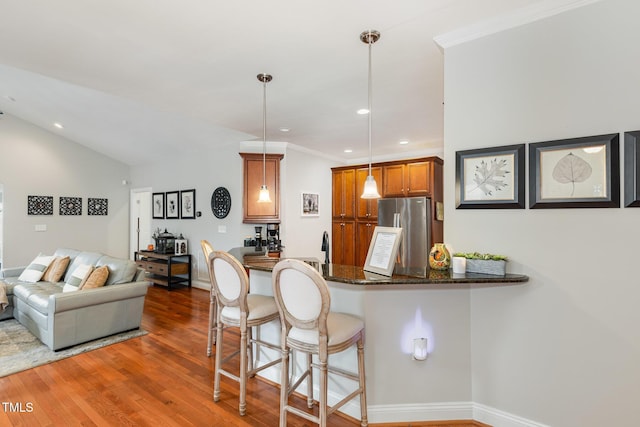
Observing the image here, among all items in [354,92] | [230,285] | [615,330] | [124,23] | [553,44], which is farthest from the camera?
[354,92]

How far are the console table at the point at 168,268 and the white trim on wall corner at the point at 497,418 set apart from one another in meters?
5.25

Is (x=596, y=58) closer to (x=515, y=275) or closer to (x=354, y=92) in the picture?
(x=515, y=275)

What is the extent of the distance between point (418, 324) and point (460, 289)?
37 cm

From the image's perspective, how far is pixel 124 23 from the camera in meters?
2.09

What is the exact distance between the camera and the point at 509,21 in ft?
6.46

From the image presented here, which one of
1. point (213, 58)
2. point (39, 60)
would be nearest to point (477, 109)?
point (213, 58)

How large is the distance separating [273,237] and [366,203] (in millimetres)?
1796

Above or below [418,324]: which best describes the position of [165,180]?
above

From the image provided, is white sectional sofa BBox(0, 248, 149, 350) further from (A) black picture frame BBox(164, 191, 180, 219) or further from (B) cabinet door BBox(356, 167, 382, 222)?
(B) cabinet door BBox(356, 167, 382, 222)

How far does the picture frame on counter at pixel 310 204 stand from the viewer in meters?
Answer: 5.59

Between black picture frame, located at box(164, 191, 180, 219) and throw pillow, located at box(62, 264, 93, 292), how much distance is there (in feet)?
8.85

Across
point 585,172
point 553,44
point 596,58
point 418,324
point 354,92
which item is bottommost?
point 418,324

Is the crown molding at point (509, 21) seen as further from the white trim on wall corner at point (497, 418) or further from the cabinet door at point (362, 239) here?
the cabinet door at point (362, 239)

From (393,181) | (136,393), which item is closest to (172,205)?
(393,181)
